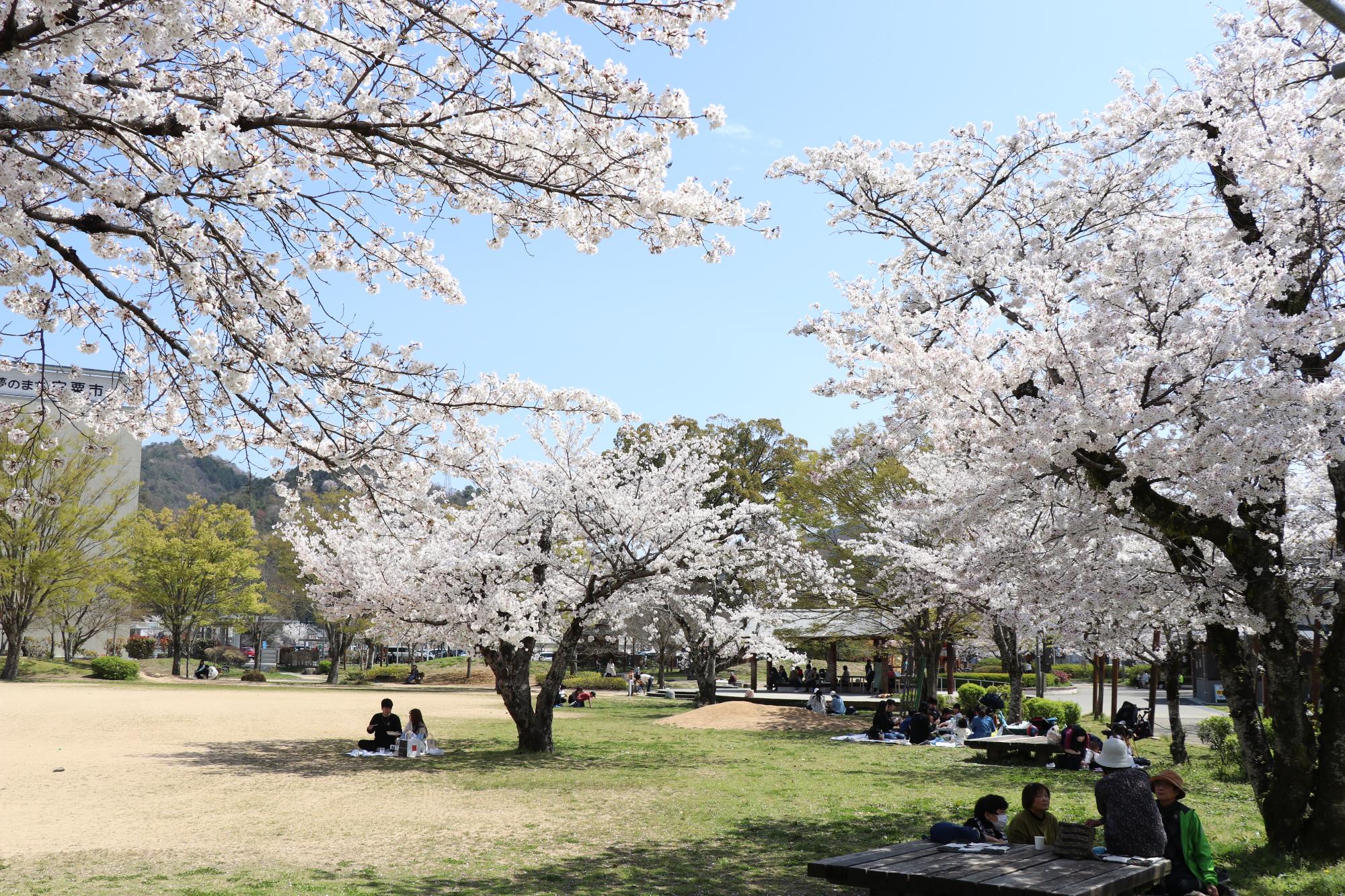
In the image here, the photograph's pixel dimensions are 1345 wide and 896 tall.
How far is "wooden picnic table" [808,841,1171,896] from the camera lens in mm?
4836

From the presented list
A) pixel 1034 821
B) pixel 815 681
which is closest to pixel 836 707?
pixel 815 681

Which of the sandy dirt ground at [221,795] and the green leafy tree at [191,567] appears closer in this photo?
the sandy dirt ground at [221,795]

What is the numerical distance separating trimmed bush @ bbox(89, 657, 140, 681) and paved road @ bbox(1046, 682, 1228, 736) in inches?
1312

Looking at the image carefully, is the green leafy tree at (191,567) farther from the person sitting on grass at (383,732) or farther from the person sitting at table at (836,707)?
the person sitting at table at (836,707)

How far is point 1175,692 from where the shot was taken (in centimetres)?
1625

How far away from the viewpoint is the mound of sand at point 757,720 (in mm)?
21672

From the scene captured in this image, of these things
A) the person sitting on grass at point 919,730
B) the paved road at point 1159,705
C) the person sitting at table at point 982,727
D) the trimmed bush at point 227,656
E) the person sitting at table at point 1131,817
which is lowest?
the trimmed bush at point 227,656

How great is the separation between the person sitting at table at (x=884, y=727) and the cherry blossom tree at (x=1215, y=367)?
10060 mm

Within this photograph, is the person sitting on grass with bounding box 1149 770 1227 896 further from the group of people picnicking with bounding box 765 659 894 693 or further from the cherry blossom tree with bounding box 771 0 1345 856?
the group of people picnicking with bounding box 765 659 894 693

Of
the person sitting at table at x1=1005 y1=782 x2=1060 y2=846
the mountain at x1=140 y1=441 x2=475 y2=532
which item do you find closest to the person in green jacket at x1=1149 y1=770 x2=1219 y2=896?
the person sitting at table at x1=1005 y1=782 x2=1060 y2=846

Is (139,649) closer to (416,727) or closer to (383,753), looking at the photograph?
(383,753)

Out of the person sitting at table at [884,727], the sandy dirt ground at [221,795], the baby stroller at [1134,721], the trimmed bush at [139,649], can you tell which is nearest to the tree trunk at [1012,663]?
the baby stroller at [1134,721]

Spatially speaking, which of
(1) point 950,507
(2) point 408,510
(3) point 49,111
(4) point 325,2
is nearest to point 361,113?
(4) point 325,2

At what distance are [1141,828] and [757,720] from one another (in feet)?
57.3
